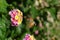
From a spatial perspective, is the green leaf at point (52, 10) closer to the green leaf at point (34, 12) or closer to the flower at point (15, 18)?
the green leaf at point (34, 12)

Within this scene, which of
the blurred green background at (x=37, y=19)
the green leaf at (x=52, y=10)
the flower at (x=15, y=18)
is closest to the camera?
the flower at (x=15, y=18)

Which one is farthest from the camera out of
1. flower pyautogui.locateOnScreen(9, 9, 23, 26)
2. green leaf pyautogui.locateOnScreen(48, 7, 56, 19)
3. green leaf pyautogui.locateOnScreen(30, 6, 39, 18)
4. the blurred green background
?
green leaf pyautogui.locateOnScreen(48, 7, 56, 19)

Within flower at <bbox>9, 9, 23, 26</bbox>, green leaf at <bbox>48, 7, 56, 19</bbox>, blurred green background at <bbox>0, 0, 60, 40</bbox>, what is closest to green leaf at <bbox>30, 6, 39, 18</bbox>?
blurred green background at <bbox>0, 0, 60, 40</bbox>

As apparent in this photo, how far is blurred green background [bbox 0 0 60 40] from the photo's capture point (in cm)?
281

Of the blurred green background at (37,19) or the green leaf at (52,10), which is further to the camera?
the green leaf at (52,10)

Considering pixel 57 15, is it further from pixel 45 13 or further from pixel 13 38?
pixel 13 38

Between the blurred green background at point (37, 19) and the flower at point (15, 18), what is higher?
the flower at point (15, 18)

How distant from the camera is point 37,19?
316 cm

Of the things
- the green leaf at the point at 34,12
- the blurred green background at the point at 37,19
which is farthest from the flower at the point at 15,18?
the green leaf at the point at 34,12

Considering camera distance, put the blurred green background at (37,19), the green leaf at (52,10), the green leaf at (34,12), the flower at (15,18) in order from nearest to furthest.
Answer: the flower at (15,18), the blurred green background at (37,19), the green leaf at (34,12), the green leaf at (52,10)

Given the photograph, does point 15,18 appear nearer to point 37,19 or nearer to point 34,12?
point 34,12

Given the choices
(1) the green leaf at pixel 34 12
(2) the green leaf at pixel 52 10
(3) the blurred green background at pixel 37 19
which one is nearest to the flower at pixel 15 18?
(3) the blurred green background at pixel 37 19

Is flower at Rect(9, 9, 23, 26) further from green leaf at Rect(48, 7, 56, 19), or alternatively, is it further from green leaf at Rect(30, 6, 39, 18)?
green leaf at Rect(48, 7, 56, 19)

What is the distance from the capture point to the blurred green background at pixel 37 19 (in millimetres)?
2807
